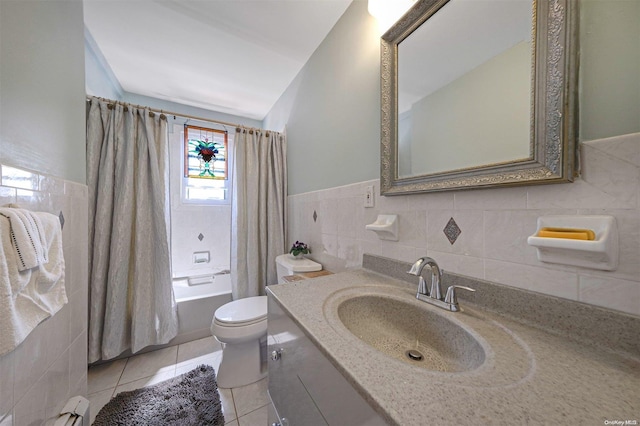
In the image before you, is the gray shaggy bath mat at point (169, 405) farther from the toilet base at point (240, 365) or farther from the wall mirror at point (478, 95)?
the wall mirror at point (478, 95)

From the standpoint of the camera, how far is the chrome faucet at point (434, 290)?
0.66 meters

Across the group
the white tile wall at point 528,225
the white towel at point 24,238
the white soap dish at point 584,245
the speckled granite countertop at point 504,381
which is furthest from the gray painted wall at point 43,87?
the white soap dish at point 584,245

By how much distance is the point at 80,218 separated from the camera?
1104 millimetres

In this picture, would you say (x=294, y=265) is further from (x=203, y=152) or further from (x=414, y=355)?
(x=203, y=152)

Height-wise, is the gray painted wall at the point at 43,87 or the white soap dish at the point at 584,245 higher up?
the gray painted wall at the point at 43,87

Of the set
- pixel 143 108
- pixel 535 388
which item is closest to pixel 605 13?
pixel 535 388

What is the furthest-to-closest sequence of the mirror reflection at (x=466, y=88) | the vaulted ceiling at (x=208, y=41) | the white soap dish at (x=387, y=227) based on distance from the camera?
the vaulted ceiling at (x=208, y=41)
the white soap dish at (x=387, y=227)
the mirror reflection at (x=466, y=88)

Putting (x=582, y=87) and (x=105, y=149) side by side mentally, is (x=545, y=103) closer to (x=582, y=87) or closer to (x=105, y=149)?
(x=582, y=87)

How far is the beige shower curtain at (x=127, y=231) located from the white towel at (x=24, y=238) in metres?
1.06

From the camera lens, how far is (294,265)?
1.47 metres

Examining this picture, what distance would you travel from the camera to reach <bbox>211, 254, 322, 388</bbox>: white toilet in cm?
128

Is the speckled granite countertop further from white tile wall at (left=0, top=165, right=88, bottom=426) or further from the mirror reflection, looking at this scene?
white tile wall at (left=0, top=165, right=88, bottom=426)

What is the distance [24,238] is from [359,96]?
141cm

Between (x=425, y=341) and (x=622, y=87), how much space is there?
31.3 inches
